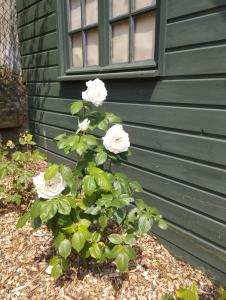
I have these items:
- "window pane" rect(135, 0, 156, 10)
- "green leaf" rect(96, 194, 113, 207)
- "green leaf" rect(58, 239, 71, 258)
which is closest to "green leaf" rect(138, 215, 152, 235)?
"green leaf" rect(96, 194, 113, 207)

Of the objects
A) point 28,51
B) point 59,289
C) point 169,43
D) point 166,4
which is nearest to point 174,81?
point 169,43

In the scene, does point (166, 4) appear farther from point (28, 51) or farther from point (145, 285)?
point (28, 51)

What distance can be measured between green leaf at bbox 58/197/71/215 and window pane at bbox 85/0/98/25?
2.21 m

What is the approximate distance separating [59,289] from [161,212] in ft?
3.64

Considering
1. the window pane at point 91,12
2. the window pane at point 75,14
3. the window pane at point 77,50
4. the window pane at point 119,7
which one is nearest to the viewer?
the window pane at point 119,7

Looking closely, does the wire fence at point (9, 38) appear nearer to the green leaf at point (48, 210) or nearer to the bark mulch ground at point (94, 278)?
the bark mulch ground at point (94, 278)

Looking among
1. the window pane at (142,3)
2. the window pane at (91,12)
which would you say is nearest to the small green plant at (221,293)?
the window pane at (142,3)

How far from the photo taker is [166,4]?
2.20 m

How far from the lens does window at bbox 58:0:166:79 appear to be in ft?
8.18

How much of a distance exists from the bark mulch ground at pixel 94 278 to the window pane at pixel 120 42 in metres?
1.88

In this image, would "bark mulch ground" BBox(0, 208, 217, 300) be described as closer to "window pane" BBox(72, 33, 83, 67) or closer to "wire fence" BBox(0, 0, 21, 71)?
"window pane" BBox(72, 33, 83, 67)

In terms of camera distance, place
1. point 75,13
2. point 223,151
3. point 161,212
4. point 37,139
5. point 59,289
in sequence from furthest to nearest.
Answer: point 37,139 → point 75,13 → point 161,212 → point 59,289 → point 223,151

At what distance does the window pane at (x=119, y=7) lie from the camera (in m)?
2.69

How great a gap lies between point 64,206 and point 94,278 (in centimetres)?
85
